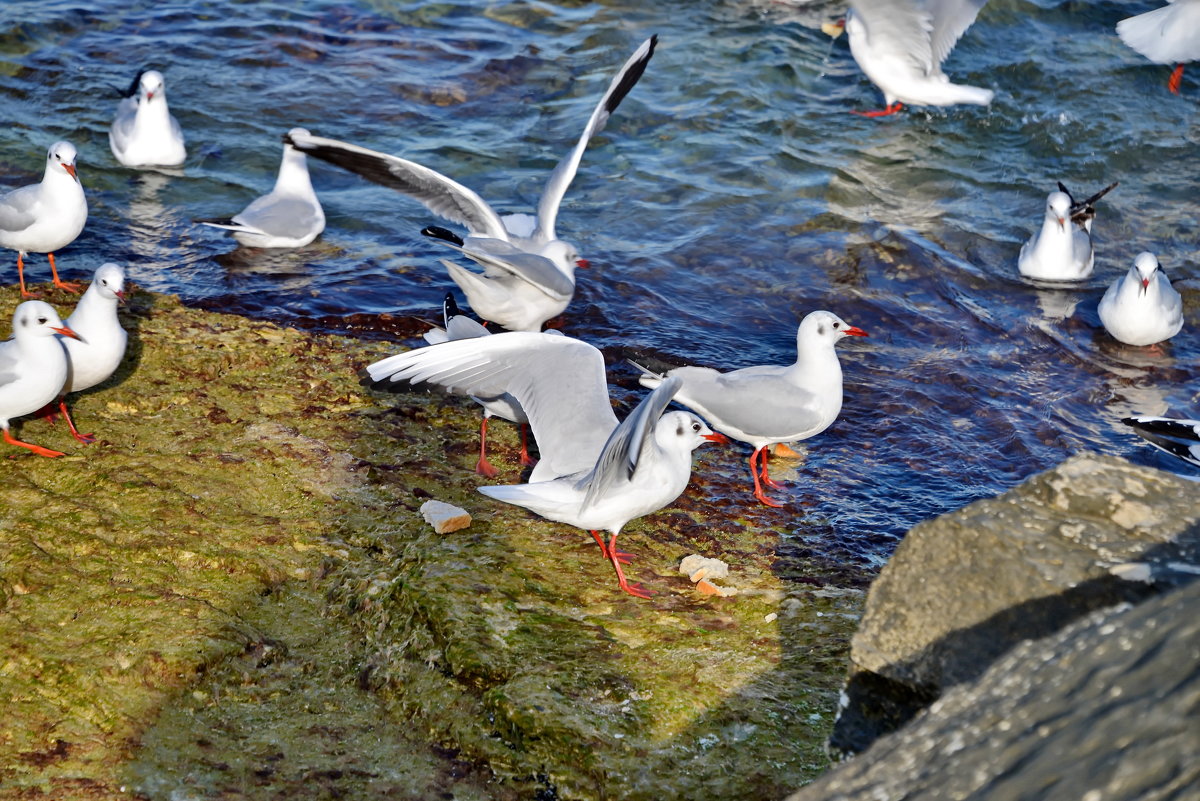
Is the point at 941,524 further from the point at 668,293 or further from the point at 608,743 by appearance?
the point at 668,293

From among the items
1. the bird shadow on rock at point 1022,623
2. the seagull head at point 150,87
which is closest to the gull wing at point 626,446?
the bird shadow on rock at point 1022,623

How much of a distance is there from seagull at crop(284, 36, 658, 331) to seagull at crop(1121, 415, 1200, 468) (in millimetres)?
2933

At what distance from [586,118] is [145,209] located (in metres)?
3.92

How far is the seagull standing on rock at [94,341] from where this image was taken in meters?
5.21

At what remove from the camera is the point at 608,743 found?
3.50m

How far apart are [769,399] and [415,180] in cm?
278

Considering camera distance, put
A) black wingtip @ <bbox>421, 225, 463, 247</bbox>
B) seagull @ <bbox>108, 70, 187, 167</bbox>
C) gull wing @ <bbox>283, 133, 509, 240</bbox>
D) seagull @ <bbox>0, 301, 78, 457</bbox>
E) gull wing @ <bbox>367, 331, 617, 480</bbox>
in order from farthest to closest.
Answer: seagull @ <bbox>108, 70, 187, 167</bbox> → gull wing @ <bbox>283, 133, 509, 240</bbox> → black wingtip @ <bbox>421, 225, 463, 247</bbox> → seagull @ <bbox>0, 301, 78, 457</bbox> → gull wing @ <bbox>367, 331, 617, 480</bbox>

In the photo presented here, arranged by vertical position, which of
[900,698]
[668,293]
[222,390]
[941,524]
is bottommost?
[668,293]

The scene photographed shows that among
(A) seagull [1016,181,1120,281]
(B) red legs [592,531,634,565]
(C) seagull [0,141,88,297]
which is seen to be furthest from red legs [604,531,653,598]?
(A) seagull [1016,181,1120,281]

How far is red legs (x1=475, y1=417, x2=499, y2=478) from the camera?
5211mm

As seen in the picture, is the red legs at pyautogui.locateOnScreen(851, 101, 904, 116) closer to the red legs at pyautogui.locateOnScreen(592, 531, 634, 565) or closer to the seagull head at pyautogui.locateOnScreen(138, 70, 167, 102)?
the seagull head at pyautogui.locateOnScreen(138, 70, 167, 102)

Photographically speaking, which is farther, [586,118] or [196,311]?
[586,118]

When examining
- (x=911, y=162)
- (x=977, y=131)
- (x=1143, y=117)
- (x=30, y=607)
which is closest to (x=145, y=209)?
(x=30, y=607)

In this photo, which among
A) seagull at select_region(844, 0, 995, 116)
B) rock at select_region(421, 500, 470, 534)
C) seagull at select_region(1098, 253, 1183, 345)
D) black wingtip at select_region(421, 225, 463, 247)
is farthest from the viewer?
seagull at select_region(844, 0, 995, 116)
